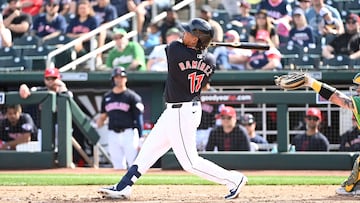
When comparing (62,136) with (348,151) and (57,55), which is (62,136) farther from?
(348,151)

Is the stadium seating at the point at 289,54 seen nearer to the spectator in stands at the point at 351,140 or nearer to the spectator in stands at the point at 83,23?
the spectator in stands at the point at 351,140

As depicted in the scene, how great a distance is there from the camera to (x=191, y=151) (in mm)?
7594

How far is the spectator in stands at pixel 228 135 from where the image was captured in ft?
38.4

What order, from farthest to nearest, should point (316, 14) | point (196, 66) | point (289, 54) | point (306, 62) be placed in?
point (316, 14) → point (289, 54) → point (306, 62) → point (196, 66)

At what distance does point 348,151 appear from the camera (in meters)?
11.8

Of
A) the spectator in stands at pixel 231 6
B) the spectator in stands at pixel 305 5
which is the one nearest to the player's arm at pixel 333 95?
the spectator in stands at pixel 305 5

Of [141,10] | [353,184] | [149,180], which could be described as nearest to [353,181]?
[353,184]

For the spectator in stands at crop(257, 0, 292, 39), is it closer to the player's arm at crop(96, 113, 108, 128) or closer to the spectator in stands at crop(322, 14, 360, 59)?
the spectator in stands at crop(322, 14, 360, 59)

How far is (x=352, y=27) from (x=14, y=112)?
5422 millimetres

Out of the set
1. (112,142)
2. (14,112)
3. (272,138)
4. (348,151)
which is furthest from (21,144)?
(348,151)

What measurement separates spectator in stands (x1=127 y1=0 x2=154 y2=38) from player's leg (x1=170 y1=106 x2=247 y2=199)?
24.6 ft

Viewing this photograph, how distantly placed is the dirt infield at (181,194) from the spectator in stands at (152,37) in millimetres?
5328

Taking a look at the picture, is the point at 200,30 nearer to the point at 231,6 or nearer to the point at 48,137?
the point at 48,137

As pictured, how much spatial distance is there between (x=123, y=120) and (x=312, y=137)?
9.15ft
